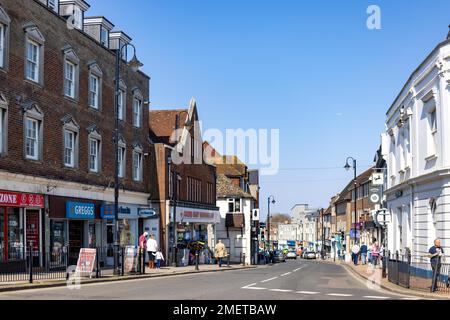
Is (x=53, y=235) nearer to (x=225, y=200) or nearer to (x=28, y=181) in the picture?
(x=28, y=181)

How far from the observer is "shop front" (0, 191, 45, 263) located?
24.1m

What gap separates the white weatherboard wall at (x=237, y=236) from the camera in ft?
203

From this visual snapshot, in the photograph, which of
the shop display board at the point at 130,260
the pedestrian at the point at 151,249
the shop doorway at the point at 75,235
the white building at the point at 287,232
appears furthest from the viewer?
the white building at the point at 287,232

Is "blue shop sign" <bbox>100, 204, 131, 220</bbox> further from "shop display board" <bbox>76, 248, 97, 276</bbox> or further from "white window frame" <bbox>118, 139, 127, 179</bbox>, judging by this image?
"shop display board" <bbox>76, 248, 97, 276</bbox>

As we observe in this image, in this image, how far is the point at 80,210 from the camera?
29719mm

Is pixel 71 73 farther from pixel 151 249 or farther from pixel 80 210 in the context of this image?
pixel 151 249

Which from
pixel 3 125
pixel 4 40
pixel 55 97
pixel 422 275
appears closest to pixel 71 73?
pixel 55 97

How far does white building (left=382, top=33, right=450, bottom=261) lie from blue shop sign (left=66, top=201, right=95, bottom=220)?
14.8m

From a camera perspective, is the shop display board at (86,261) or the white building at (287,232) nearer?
the shop display board at (86,261)

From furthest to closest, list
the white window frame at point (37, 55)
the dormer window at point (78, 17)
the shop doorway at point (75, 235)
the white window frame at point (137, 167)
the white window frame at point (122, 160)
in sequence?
1. the white window frame at point (137, 167)
2. the white window frame at point (122, 160)
3. the dormer window at point (78, 17)
4. the shop doorway at point (75, 235)
5. the white window frame at point (37, 55)

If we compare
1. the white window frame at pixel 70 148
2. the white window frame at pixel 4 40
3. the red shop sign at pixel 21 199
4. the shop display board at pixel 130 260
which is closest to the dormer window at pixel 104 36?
the white window frame at pixel 70 148

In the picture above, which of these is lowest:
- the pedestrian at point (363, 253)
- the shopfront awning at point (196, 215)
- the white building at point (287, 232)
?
the white building at point (287, 232)

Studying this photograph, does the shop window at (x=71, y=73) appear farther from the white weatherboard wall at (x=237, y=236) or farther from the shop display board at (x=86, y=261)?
the white weatherboard wall at (x=237, y=236)

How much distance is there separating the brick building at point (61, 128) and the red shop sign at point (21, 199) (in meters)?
0.04
